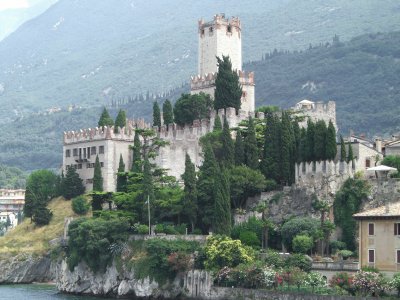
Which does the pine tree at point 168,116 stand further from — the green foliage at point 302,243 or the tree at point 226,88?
the green foliage at point 302,243

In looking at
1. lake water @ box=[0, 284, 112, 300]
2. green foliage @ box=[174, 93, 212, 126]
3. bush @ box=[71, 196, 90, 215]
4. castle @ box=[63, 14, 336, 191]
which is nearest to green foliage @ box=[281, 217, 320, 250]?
lake water @ box=[0, 284, 112, 300]

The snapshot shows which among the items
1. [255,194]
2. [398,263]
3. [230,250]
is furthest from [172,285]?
[398,263]

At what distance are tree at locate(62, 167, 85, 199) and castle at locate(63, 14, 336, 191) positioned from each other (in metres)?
0.76

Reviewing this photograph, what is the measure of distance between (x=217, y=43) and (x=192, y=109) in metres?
11.9

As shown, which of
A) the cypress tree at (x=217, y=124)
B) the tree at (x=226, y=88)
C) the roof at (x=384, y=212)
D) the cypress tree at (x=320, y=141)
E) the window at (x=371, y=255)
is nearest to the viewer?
the roof at (x=384, y=212)

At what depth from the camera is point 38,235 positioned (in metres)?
122

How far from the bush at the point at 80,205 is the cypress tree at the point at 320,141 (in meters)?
33.2

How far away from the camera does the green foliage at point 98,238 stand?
9838 cm

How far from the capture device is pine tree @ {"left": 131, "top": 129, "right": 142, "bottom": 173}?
108688 mm

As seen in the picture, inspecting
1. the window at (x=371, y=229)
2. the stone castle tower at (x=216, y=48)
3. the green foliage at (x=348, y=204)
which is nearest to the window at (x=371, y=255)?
the window at (x=371, y=229)

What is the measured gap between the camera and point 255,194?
9944cm

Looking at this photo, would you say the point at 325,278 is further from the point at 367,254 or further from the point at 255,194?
the point at 255,194

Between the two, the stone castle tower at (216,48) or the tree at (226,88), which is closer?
the tree at (226,88)

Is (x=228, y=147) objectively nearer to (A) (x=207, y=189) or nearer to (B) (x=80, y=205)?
(A) (x=207, y=189)
